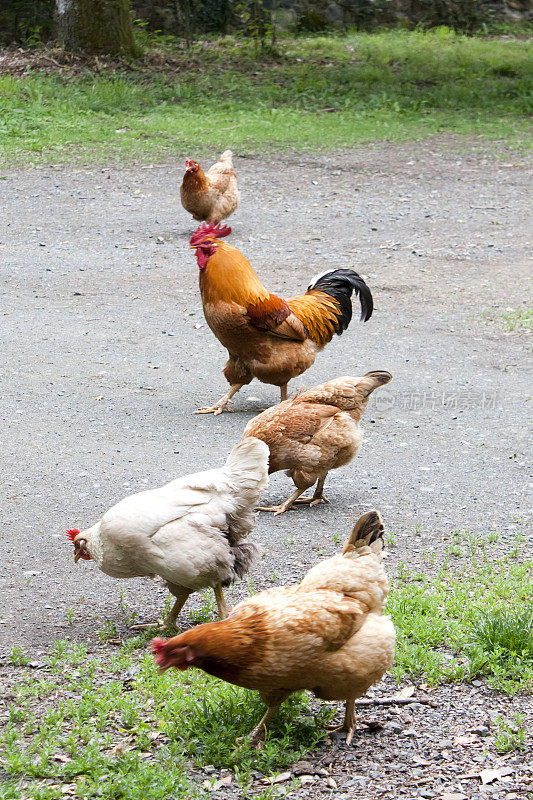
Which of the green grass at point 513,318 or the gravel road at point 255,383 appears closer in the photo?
the gravel road at point 255,383

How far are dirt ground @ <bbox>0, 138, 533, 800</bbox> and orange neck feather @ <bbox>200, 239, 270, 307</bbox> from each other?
1055mm

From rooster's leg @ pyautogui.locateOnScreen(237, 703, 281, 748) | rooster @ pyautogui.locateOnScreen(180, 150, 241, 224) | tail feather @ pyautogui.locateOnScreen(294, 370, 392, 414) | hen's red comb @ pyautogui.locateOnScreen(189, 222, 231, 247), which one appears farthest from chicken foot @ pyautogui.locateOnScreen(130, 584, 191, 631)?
rooster @ pyautogui.locateOnScreen(180, 150, 241, 224)

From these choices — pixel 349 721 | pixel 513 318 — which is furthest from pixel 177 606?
pixel 513 318

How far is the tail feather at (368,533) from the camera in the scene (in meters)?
4.15

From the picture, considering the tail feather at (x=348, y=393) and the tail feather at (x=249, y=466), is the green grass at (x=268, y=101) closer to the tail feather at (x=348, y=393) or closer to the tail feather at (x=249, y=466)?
the tail feather at (x=348, y=393)

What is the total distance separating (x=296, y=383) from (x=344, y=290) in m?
1.00

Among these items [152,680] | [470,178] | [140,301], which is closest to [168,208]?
[140,301]

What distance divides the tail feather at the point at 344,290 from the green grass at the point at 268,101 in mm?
7610

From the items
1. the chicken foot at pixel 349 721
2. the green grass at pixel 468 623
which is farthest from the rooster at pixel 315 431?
the chicken foot at pixel 349 721

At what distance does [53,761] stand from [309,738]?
3.71 feet

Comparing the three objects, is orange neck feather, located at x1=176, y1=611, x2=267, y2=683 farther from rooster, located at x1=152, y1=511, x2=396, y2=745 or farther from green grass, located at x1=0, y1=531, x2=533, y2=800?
green grass, located at x1=0, y1=531, x2=533, y2=800

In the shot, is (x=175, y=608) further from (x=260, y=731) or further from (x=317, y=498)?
(x=317, y=498)

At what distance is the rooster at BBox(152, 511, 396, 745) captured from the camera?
3734mm

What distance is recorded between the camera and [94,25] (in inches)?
733
